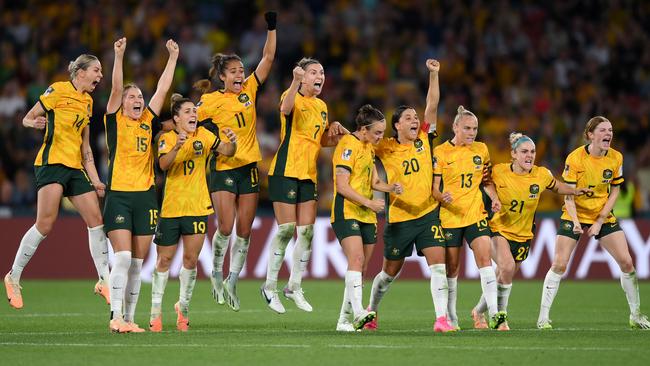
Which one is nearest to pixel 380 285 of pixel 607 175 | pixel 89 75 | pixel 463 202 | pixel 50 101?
pixel 463 202

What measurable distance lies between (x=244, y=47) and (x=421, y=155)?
1266 centimetres

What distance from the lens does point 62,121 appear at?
13477 mm

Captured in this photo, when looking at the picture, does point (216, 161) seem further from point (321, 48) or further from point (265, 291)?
point (321, 48)

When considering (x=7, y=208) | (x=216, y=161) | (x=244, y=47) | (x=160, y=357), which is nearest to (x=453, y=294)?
(x=216, y=161)

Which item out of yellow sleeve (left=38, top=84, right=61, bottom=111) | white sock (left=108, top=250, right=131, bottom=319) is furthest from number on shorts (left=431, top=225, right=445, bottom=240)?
yellow sleeve (left=38, top=84, right=61, bottom=111)

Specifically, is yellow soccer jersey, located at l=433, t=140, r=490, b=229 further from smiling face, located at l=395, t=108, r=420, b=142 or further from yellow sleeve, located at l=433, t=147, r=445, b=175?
smiling face, located at l=395, t=108, r=420, b=142

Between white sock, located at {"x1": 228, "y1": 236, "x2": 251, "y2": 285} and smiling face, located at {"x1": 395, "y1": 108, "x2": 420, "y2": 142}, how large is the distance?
2.65 meters

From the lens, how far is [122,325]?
496 inches

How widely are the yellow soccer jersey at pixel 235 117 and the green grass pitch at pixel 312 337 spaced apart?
6.40ft

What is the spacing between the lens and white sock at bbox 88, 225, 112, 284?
13.8 metres

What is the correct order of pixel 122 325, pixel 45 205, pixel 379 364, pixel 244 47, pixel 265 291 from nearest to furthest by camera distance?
pixel 379 364 < pixel 122 325 < pixel 45 205 < pixel 265 291 < pixel 244 47

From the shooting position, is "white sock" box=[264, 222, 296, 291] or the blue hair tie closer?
the blue hair tie

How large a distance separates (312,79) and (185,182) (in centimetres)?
202

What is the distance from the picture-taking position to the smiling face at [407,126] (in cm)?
1320
